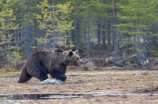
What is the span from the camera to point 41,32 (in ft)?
123

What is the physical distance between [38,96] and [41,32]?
98.2ft

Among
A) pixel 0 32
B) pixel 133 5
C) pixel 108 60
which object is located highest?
pixel 133 5

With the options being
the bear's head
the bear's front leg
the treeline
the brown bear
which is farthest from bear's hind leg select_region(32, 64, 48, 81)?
the treeline

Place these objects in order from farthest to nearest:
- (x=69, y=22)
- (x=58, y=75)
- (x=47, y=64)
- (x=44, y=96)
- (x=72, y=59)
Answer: (x=69, y=22) < (x=72, y=59) < (x=47, y=64) < (x=58, y=75) < (x=44, y=96)

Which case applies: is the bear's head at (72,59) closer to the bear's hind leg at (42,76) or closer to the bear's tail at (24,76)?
the bear's hind leg at (42,76)

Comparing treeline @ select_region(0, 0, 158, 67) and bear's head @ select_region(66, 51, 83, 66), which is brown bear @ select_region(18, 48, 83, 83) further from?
treeline @ select_region(0, 0, 158, 67)

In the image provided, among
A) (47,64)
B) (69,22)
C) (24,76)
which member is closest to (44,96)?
(47,64)

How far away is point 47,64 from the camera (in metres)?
11.9

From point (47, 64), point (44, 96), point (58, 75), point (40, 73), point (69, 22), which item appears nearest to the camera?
point (44, 96)

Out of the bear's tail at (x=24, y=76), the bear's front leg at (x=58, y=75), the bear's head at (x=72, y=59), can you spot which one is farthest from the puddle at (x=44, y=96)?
the bear's head at (x=72, y=59)

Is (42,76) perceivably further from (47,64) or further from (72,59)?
(72,59)

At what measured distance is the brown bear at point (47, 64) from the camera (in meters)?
11.6

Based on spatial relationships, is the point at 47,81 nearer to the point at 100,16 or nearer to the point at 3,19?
the point at 3,19

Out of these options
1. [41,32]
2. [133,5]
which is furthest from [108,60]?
[41,32]
